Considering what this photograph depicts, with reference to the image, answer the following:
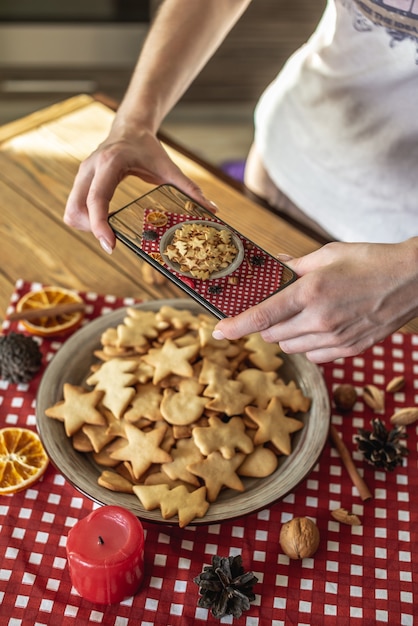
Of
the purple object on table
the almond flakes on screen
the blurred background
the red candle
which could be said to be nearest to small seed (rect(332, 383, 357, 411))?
the almond flakes on screen

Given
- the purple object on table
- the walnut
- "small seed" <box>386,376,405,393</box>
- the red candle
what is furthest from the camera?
the purple object on table

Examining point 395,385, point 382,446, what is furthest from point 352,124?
point 382,446

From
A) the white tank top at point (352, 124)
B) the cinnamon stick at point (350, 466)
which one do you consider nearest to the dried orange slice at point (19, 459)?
the cinnamon stick at point (350, 466)

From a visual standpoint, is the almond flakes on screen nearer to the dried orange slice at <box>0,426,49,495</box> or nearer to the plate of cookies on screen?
the plate of cookies on screen

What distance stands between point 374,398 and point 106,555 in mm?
544

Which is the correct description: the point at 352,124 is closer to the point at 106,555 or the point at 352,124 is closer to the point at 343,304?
the point at 343,304

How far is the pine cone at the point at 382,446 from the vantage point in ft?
3.78

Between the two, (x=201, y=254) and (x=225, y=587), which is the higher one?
(x=201, y=254)

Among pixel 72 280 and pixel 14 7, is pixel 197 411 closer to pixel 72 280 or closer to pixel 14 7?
pixel 72 280

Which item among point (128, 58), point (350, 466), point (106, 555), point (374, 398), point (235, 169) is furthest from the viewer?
point (128, 58)

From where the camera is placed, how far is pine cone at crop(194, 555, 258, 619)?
966 mm

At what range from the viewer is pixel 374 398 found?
1.25 meters

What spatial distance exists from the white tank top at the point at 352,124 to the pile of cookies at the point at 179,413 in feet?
1.44

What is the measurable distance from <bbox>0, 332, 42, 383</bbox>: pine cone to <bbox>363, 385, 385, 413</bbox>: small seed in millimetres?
562
